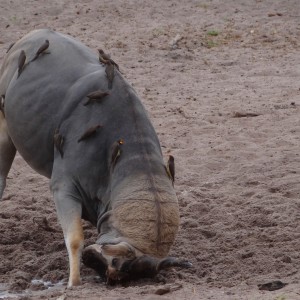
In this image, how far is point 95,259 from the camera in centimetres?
637

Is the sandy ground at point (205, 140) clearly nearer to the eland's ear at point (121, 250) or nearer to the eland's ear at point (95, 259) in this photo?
the eland's ear at point (95, 259)

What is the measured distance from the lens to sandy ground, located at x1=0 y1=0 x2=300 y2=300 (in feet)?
23.0

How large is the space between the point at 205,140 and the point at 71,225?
391 centimetres

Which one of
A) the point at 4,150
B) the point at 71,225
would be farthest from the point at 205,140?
the point at 71,225

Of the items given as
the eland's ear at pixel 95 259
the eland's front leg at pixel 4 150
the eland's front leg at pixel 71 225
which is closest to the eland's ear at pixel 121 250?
the eland's ear at pixel 95 259

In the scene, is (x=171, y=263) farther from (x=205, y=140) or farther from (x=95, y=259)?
(x=205, y=140)

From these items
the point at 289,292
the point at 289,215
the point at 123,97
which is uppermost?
the point at 123,97

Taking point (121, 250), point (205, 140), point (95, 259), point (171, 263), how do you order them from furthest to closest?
point (205, 140) < point (95, 259) < point (121, 250) < point (171, 263)

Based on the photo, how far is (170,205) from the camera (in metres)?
6.41

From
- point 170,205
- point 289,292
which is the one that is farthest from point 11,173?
point 289,292

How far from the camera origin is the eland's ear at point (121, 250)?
617cm

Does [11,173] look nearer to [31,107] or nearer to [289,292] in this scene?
[31,107]

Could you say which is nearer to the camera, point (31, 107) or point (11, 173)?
point (31, 107)

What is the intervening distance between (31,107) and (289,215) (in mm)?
2289
